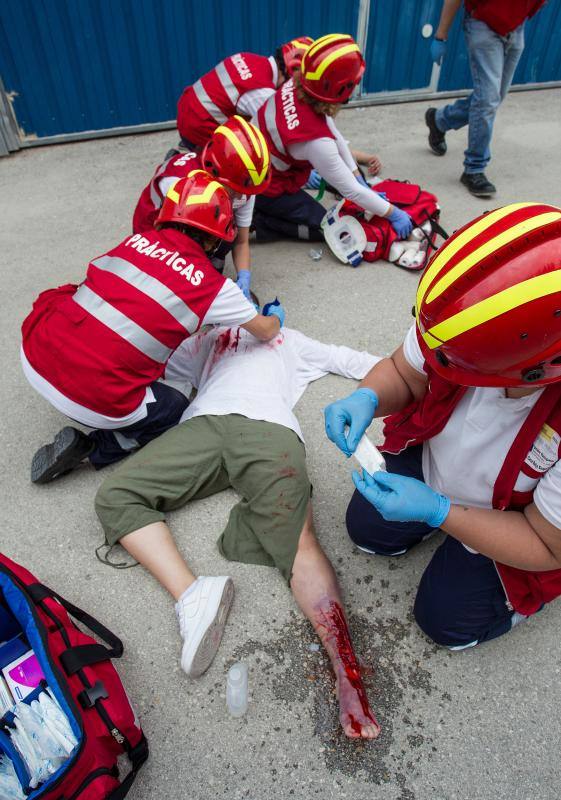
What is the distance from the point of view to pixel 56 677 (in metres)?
1.40

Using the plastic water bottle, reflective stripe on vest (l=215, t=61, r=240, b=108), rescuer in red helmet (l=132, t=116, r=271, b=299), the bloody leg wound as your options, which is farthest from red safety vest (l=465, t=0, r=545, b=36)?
the plastic water bottle

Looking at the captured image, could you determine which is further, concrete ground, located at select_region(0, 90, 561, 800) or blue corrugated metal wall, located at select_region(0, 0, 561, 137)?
blue corrugated metal wall, located at select_region(0, 0, 561, 137)

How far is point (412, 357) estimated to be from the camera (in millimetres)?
1675

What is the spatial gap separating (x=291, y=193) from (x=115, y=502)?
8.33 feet

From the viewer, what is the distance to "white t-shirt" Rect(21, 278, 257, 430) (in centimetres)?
209

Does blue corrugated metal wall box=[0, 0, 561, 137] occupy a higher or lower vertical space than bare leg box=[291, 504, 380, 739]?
higher

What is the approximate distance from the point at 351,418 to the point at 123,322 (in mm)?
968

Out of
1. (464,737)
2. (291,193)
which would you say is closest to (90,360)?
(464,737)

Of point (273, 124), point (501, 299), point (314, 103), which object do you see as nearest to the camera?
point (501, 299)

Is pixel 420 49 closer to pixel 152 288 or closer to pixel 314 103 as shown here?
pixel 314 103

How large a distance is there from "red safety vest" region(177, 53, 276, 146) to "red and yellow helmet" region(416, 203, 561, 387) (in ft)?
9.94

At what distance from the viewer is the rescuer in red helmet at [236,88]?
11.8 ft

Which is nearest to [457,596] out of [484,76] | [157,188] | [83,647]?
[83,647]

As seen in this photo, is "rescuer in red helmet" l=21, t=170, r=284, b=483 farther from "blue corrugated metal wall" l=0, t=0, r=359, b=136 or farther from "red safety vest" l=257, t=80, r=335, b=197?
"blue corrugated metal wall" l=0, t=0, r=359, b=136
